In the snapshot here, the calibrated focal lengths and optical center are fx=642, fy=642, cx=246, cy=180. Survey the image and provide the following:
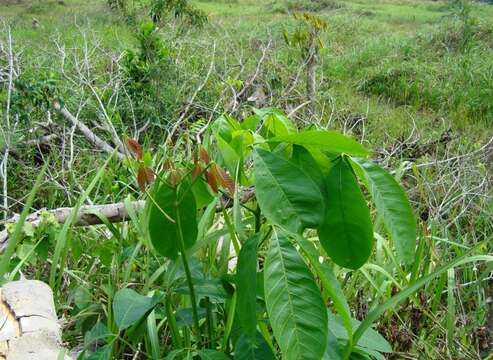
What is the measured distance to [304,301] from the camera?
35.9 inches

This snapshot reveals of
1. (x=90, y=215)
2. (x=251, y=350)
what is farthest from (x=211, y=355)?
(x=90, y=215)

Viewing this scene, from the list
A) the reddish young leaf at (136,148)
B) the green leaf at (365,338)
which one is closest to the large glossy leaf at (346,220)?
the green leaf at (365,338)

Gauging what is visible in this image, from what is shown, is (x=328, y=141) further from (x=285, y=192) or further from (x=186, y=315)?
(x=186, y=315)

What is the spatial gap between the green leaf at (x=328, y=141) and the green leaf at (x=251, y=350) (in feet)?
1.21

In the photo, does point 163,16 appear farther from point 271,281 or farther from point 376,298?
point 271,281

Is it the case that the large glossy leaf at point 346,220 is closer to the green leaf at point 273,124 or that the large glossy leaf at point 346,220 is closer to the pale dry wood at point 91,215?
the green leaf at point 273,124

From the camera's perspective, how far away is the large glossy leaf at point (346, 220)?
3.45 feet

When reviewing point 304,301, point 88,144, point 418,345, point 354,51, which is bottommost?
point 354,51

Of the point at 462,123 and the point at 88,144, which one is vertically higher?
the point at 88,144

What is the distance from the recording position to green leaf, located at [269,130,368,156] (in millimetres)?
1003

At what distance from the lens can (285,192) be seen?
966mm

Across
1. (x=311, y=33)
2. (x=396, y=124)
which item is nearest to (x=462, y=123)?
(x=396, y=124)

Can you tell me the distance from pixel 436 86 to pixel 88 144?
398 centimetres

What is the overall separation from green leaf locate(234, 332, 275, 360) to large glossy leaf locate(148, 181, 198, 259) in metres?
0.20
